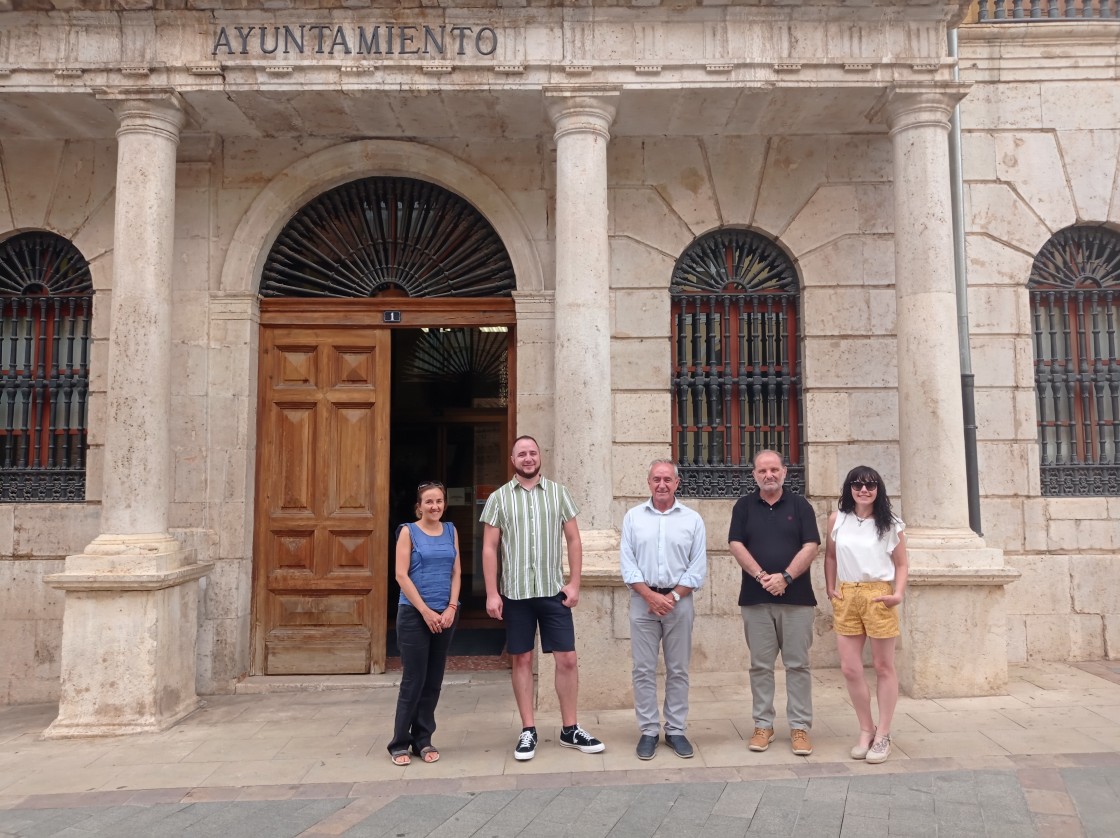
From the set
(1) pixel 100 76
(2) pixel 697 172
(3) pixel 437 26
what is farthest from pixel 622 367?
(1) pixel 100 76

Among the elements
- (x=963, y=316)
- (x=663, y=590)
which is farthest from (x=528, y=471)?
(x=963, y=316)

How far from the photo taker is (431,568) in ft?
16.1

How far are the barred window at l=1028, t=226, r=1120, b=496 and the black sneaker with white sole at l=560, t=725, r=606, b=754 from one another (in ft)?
17.4

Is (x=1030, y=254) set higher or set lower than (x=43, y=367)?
higher

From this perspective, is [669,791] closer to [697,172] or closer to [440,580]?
[440,580]

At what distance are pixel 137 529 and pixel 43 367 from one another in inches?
95.7

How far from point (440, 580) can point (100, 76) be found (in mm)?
4988

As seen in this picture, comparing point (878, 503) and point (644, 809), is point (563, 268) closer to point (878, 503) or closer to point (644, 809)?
point (878, 503)

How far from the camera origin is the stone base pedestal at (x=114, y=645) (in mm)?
5992

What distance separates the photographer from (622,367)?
7664mm

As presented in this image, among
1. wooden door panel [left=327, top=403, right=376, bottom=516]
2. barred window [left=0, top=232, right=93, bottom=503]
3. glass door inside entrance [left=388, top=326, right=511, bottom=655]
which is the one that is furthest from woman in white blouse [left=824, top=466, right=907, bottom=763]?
barred window [left=0, top=232, right=93, bottom=503]

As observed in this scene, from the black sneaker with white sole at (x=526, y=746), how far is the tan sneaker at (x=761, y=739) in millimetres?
1350

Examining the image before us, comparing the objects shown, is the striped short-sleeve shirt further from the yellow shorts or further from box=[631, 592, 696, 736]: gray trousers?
the yellow shorts

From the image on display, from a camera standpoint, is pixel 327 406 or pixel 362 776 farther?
pixel 327 406
